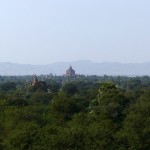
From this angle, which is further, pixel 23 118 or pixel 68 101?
pixel 68 101

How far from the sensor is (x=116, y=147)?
32656 mm

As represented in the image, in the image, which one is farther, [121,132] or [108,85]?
[108,85]

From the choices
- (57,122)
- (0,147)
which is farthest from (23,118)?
(0,147)

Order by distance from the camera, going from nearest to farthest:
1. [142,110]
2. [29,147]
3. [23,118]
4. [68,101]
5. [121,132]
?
[29,147], [121,132], [23,118], [142,110], [68,101]

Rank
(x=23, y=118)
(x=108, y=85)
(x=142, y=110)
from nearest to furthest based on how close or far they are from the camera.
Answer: (x=23, y=118)
(x=142, y=110)
(x=108, y=85)

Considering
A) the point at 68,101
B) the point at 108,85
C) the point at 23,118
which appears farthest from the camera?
the point at 108,85

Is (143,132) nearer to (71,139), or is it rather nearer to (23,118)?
(71,139)

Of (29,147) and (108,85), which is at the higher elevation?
(108,85)

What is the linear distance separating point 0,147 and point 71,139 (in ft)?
16.9

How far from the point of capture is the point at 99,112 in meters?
41.7

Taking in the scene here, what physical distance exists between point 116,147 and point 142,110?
8236 mm

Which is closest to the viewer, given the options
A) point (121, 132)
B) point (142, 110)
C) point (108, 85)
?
point (121, 132)

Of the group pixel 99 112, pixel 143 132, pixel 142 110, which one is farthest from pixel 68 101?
pixel 143 132

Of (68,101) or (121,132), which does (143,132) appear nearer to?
(121,132)
